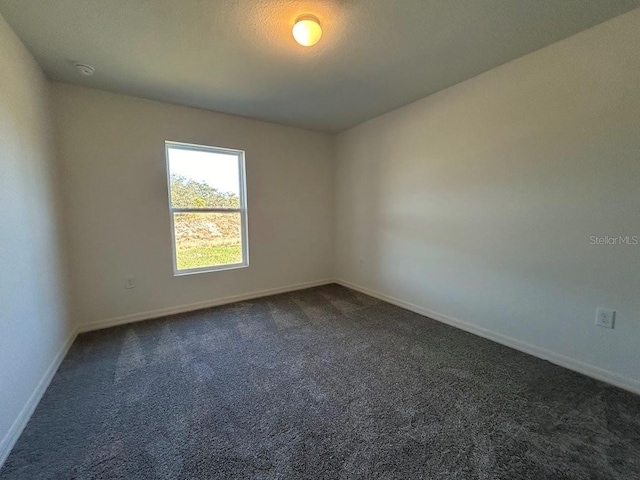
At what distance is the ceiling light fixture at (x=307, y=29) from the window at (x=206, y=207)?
78.3 inches

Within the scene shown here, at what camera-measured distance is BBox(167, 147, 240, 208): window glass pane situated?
3.13 metres

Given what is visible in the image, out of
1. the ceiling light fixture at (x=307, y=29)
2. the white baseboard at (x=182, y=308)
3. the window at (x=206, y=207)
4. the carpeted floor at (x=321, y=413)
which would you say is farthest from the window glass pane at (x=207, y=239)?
the ceiling light fixture at (x=307, y=29)

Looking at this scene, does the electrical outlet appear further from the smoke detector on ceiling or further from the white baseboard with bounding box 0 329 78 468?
the smoke detector on ceiling

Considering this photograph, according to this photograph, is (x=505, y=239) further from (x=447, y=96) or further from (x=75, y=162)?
(x=75, y=162)

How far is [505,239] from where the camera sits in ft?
7.75

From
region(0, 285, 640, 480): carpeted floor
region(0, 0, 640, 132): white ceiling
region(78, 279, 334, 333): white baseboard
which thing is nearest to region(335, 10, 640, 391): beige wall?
region(0, 0, 640, 132): white ceiling

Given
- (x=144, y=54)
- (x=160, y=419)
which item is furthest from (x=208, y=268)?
(x=144, y=54)

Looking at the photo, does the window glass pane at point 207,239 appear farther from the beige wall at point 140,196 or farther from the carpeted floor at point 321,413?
the carpeted floor at point 321,413

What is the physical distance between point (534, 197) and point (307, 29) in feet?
7.04

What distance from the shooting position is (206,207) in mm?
3338

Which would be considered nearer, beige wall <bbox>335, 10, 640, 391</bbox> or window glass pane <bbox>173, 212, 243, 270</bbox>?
beige wall <bbox>335, 10, 640, 391</bbox>

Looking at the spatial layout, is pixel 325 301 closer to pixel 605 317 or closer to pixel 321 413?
pixel 321 413

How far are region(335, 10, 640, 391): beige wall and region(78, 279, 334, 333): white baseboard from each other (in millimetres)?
1652

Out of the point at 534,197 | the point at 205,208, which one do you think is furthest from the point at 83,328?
the point at 534,197
